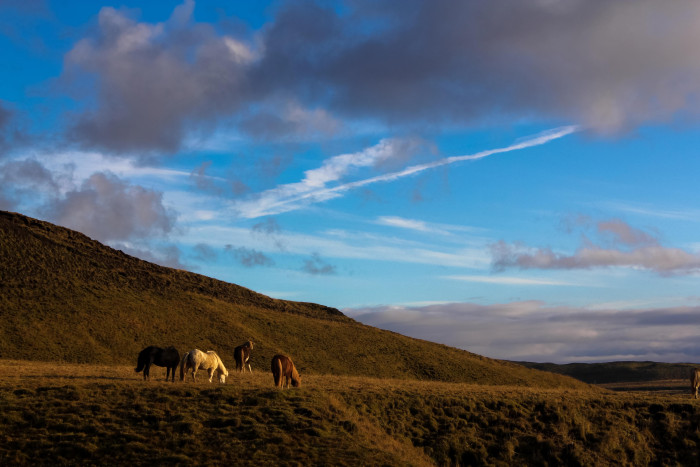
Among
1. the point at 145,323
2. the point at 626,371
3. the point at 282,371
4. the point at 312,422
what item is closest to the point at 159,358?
the point at 282,371

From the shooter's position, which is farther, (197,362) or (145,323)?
(145,323)

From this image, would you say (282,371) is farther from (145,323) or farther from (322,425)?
(145,323)

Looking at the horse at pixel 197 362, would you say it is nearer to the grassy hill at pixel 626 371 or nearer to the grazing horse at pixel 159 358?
the grazing horse at pixel 159 358

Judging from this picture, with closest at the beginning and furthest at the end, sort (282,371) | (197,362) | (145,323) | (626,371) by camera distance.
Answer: (282,371), (197,362), (145,323), (626,371)

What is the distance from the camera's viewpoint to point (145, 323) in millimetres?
78875

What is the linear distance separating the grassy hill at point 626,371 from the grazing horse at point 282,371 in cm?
13218

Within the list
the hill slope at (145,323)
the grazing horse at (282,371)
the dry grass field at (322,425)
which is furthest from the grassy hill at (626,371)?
the grazing horse at (282,371)

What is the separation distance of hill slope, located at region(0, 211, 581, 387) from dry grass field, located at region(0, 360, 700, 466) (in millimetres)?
34997

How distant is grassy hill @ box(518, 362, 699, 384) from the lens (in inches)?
5812

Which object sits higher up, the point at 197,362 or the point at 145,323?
the point at 145,323

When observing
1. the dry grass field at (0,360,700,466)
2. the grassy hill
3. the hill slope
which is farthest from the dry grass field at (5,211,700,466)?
the grassy hill

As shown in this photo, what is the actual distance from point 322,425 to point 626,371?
499 feet

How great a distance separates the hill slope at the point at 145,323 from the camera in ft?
225

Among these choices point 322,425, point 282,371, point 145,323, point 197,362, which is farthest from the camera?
point 145,323
